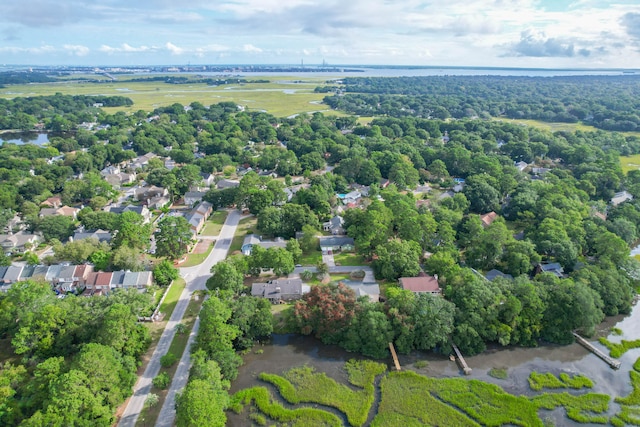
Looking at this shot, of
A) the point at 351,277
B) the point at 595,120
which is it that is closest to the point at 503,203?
the point at 351,277

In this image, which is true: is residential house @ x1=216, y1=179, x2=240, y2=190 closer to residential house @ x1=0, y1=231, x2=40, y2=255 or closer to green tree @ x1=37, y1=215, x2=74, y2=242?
green tree @ x1=37, y1=215, x2=74, y2=242

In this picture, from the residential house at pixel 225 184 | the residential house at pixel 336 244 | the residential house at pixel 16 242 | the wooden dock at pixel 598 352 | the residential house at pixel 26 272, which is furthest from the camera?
the residential house at pixel 225 184

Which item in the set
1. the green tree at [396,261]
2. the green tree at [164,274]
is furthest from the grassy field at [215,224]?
the green tree at [396,261]

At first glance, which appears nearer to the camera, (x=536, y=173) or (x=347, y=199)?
(x=347, y=199)

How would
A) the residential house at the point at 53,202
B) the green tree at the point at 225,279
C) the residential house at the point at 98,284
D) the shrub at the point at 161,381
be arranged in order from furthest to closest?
the residential house at the point at 53,202 → the residential house at the point at 98,284 → the green tree at the point at 225,279 → the shrub at the point at 161,381

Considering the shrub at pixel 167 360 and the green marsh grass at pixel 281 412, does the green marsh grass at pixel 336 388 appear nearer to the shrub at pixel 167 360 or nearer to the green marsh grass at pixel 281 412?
the green marsh grass at pixel 281 412

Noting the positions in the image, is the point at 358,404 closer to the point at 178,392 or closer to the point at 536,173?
the point at 178,392
